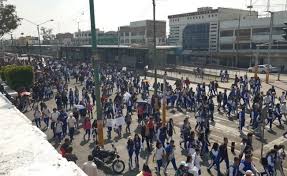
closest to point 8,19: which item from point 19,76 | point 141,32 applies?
point 19,76

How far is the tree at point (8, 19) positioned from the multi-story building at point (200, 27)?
4242 cm

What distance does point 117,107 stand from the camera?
67.6 ft

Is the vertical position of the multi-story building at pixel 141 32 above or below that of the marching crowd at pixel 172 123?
above

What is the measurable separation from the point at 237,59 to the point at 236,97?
133ft

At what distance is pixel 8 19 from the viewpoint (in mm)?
51406

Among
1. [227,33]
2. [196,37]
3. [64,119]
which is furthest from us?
[196,37]

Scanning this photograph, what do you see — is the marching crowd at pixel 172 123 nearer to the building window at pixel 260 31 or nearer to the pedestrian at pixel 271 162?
the pedestrian at pixel 271 162

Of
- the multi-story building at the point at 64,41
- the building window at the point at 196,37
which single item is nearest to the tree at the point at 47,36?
the multi-story building at the point at 64,41

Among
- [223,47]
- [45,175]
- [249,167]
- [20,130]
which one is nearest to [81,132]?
[20,130]

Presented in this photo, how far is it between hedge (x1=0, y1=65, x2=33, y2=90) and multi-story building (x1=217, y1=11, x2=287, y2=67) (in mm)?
39646

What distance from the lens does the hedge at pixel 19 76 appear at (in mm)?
31141

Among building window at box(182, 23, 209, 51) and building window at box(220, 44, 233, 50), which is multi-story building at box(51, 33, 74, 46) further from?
building window at box(220, 44, 233, 50)

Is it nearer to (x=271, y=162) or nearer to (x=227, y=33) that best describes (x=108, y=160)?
(x=271, y=162)

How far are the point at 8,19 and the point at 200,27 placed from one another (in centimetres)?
4464
